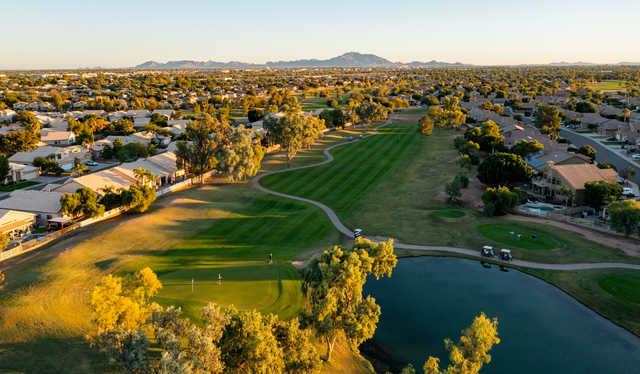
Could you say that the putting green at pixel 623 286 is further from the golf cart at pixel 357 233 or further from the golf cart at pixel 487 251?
the golf cart at pixel 357 233

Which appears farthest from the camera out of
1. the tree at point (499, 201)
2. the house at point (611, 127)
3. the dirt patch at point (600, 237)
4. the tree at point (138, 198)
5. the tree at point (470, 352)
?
the house at point (611, 127)

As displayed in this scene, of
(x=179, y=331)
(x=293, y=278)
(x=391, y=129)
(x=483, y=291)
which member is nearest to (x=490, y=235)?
(x=483, y=291)

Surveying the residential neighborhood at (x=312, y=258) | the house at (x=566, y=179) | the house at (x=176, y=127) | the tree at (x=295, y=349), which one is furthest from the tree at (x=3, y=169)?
the house at (x=566, y=179)

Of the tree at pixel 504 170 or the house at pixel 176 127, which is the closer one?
the tree at pixel 504 170

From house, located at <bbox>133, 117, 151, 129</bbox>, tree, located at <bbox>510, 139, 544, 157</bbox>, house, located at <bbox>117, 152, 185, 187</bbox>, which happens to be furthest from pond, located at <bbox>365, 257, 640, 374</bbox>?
house, located at <bbox>133, 117, 151, 129</bbox>

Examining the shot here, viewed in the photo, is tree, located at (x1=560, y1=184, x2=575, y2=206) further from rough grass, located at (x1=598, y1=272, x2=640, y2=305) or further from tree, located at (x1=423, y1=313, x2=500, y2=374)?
tree, located at (x1=423, y1=313, x2=500, y2=374)

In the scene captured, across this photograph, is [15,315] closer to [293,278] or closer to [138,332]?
[138,332]

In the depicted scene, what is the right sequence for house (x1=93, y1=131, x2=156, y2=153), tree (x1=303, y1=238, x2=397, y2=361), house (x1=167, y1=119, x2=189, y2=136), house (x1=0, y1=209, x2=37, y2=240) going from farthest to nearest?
house (x1=167, y1=119, x2=189, y2=136) < house (x1=93, y1=131, x2=156, y2=153) < house (x1=0, y1=209, x2=37, y2=240) < tree (x1=303, y1=238, x2=397, y2=361)
